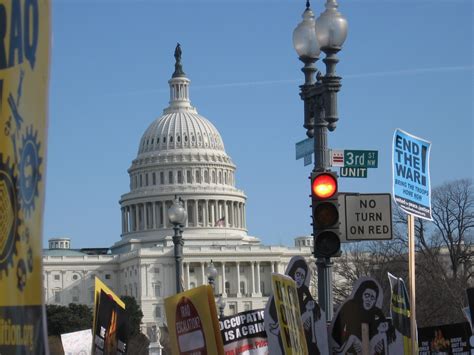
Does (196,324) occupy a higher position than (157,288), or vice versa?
(157,288)

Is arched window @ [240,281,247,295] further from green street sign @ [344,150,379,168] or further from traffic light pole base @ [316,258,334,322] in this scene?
traffic light pole base @ [316,258,334,322]

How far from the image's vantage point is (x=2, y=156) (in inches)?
126

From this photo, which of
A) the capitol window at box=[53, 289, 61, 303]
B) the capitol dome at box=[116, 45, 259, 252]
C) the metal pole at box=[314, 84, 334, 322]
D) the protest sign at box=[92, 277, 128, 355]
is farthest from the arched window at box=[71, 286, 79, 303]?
the protest sign at box=[92, 277, 128, 355]

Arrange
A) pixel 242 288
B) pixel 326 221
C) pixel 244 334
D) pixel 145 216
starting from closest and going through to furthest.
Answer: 1. pixel 326 221
2. pixel 244 334
3. pixel 242 288
4. pixel 145 216

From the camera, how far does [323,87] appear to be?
596 inches

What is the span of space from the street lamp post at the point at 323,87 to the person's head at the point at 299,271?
5.55 feet

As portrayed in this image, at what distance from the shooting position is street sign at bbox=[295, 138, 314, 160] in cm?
1606

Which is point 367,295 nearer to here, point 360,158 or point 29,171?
point 360,158

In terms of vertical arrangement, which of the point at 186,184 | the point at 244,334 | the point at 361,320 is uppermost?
the point at 186,184

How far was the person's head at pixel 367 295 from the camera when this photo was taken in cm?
1262

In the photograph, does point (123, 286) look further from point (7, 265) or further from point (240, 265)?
point (7, 265)

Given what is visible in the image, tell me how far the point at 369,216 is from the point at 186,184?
168m

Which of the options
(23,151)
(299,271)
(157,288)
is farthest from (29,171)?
(157,288)

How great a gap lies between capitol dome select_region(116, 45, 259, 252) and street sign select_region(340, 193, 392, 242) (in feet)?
536
